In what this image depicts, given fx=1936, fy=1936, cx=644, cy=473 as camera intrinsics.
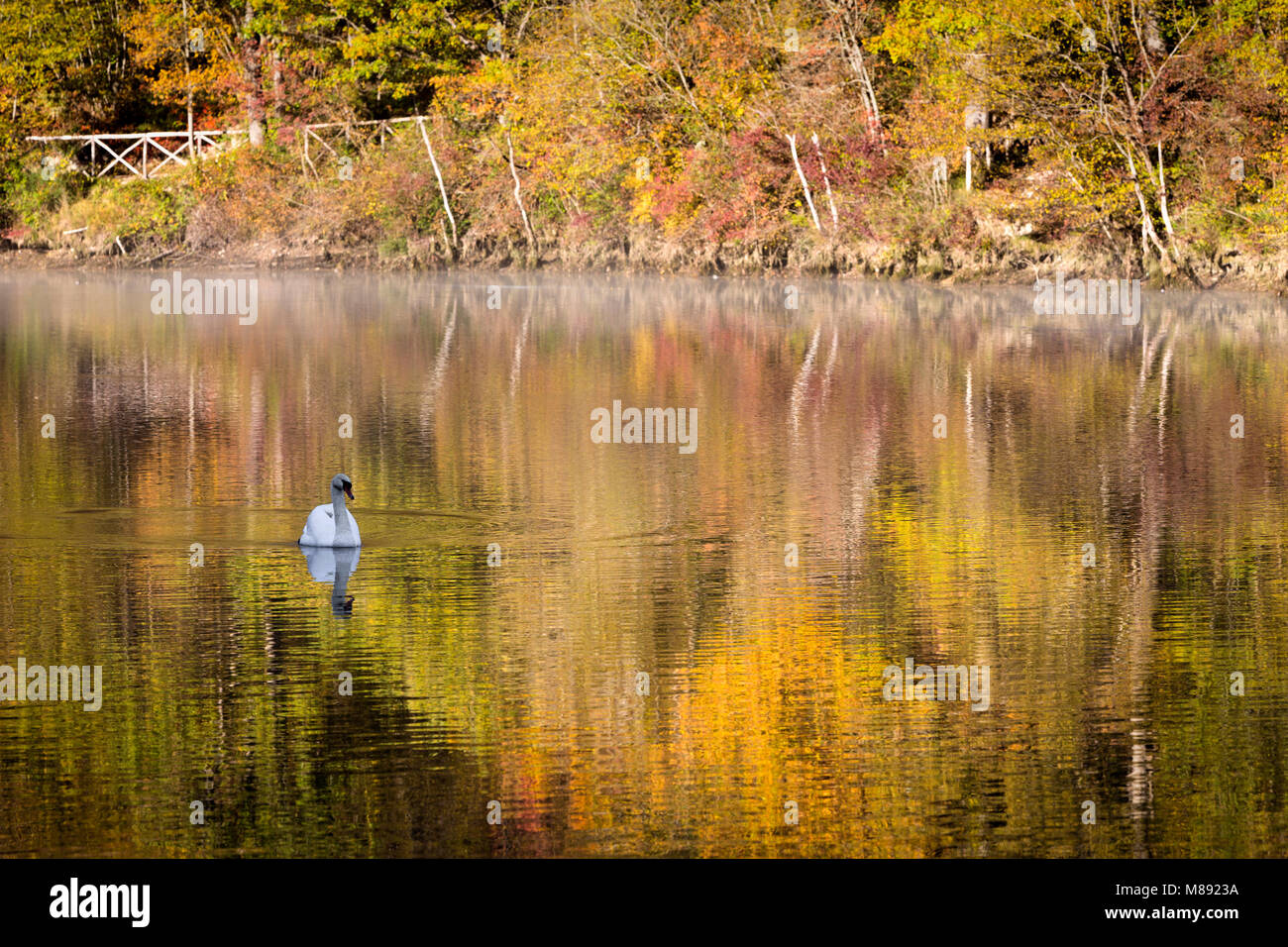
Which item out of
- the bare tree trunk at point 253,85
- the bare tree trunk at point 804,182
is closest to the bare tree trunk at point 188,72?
the bare tree trunk at point 253,85

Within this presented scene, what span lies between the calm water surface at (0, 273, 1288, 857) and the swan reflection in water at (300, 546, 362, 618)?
64mm

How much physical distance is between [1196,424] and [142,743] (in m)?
15.9

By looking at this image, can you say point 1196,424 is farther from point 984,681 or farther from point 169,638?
point 169,638

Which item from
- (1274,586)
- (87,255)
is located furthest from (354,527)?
(87,255)

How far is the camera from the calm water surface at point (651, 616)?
30.0ft

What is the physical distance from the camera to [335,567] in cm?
1464

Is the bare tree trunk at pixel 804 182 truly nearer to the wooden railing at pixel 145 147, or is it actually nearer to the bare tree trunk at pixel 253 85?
the bare tree trunk at pixel 253 85

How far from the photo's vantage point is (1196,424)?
902 inches

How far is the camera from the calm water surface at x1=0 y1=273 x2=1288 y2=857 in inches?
360

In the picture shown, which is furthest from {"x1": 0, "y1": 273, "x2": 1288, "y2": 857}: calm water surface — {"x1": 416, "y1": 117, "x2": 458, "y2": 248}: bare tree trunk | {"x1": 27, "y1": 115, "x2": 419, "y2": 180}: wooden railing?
{"x1": 27, "y1": 115, "x2": 419, "y2": 180}: wooden railing

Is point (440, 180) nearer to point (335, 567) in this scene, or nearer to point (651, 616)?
point (335, 567)

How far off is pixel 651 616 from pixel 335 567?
290 centimetres

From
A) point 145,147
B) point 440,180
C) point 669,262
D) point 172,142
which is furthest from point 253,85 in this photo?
point 669,262

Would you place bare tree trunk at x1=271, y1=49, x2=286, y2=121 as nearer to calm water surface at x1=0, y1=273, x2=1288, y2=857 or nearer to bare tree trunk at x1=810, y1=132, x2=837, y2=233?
bare tree trunk at x1=810, y1=132, x2=837, y2=233
